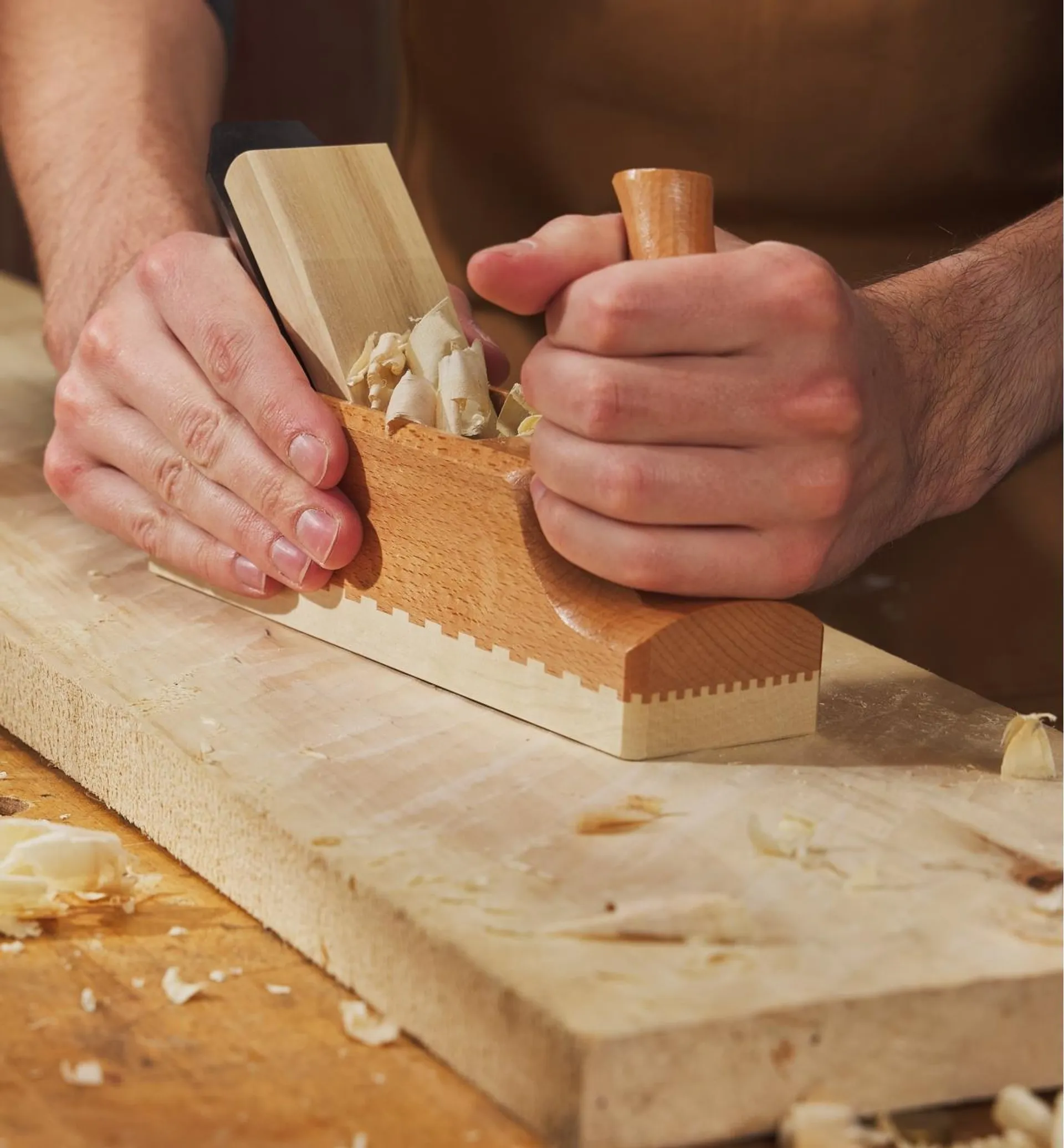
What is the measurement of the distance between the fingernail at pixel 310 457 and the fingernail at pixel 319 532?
26mm

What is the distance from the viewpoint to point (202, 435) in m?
1.29

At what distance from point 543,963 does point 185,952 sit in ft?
0.75

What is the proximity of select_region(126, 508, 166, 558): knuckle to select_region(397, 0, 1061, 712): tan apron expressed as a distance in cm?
67

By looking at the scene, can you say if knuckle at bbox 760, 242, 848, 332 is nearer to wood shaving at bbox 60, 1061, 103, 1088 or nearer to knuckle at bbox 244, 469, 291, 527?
A: knuckle at bbox 244, 469, 291, 527

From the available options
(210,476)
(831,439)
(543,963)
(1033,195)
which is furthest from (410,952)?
(1033,195)

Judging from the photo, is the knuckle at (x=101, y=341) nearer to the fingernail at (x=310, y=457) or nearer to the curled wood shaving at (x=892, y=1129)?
the fingernail at (x=310, y=457)

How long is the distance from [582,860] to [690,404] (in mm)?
306

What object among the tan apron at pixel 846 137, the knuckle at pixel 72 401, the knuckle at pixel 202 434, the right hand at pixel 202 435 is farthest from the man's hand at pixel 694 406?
the tan apron at pixel 846 137

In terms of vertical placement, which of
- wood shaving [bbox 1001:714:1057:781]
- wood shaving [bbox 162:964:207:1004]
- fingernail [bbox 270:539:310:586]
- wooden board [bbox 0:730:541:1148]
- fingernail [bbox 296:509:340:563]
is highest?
fingernail [bbox 296:509:340:563]

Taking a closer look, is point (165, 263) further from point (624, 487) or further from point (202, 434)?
point (624, 487)

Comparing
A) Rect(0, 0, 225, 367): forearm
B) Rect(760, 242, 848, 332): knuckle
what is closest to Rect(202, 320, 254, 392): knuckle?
Rect(0, 0, 225, 367): forearm

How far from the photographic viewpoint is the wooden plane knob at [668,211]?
39.9 inches

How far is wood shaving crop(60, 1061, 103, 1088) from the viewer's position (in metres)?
0.72

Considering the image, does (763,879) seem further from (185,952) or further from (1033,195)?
(1033,195)
